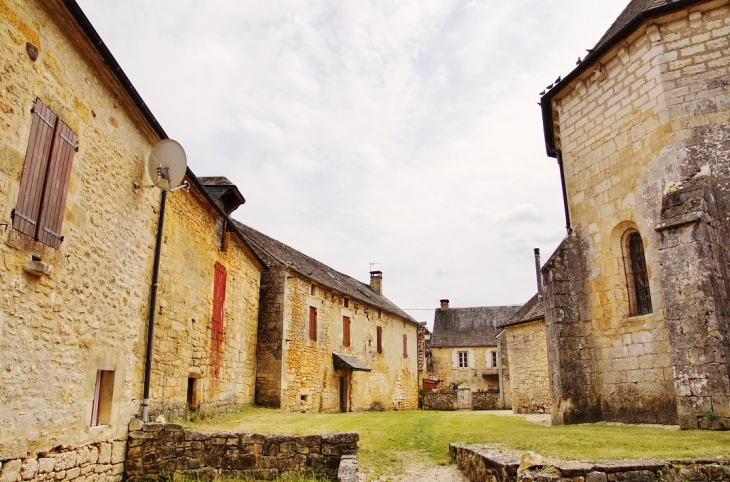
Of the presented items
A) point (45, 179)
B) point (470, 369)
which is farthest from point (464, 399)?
point (45, 179)

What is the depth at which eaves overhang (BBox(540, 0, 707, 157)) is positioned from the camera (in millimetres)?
8204

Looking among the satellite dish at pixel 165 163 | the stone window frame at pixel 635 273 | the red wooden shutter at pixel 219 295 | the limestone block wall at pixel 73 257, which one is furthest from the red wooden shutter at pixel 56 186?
the stone window frame at pixel 635 273

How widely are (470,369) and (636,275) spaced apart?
30.0 m

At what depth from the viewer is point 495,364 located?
37.0 m

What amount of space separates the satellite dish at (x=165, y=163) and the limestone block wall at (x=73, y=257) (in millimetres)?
157

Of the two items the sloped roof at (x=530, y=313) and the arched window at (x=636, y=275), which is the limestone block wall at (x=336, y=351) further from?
the arched window at (x=636, y=275)

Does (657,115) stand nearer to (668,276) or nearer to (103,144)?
(668,276)

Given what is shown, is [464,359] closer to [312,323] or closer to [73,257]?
[312,323]

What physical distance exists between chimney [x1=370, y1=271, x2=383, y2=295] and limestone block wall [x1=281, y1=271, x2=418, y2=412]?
416 cm

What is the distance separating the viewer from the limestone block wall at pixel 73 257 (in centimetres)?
462

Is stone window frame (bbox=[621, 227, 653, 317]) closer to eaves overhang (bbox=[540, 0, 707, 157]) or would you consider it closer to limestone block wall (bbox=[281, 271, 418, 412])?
eaves overhang (bbox=[540, 0, 707, 157])

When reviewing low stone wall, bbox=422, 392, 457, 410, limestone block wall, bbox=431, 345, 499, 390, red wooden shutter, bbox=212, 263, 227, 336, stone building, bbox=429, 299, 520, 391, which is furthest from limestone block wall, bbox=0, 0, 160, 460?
limestone block wall, bbox=431, 345, 499, 390

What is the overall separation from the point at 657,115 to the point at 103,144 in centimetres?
848

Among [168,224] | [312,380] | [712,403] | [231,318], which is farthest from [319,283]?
[712,403]
